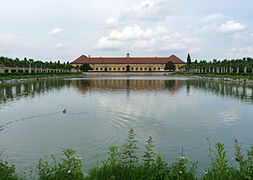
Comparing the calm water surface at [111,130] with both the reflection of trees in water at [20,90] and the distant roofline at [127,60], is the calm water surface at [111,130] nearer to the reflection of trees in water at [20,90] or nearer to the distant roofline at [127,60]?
the reflection of trees in water at [20,90]

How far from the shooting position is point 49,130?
11.3m

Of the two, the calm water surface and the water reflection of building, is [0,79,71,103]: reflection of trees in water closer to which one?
the water reflection of building

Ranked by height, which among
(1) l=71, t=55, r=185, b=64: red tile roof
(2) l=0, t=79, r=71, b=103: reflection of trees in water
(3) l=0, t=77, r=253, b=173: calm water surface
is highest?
(1) l=71, t=55, r=185, b=64: red tile roof

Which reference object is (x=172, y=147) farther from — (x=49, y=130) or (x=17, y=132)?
(x=17, y=132)

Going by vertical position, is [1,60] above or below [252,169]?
above

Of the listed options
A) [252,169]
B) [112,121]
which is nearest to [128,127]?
[112,121]

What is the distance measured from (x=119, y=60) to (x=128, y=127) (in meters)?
151

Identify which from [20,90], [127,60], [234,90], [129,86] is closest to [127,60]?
[127,60]

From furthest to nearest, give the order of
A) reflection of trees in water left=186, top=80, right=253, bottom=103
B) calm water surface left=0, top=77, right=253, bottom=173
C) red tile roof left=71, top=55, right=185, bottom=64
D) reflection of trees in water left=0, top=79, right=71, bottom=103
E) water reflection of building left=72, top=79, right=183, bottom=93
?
red tile roof left=71, top=55, right=185, bottom=64, water reflection of building left=72, top=79, right=183, bottom=93, reflection of trees in water left=186, top=80, right=253, bottom=103, reflection of trees in water left=0, top=79, right=71, bottom=103, calm water surface left=0, top=77, right=253, bottom=173

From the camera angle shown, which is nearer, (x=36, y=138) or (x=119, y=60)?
(x=36, y=138)

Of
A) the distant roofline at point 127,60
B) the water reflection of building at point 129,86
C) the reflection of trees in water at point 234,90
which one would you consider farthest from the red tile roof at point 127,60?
the reflection of trees in water at point 234,90

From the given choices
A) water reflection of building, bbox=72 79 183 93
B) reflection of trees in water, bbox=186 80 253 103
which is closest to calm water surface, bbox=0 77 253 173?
reflection of trees in water, bbox=186 80 253 103

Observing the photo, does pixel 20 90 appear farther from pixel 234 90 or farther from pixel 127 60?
pixel 127 60

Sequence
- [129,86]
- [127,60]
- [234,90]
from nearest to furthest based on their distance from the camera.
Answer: [234,90], [129,86], [127,60]
